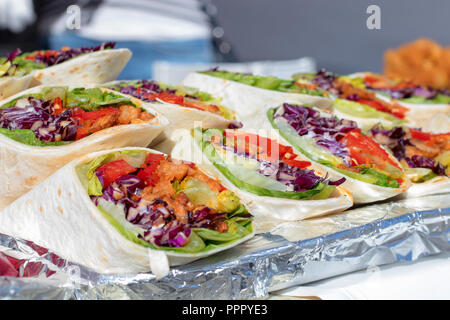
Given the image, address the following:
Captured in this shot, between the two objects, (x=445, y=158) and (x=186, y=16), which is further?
(x=186, y=16)

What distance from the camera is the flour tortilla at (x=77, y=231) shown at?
67.6 inches

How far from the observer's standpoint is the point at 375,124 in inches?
136

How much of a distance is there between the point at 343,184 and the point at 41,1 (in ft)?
38.8

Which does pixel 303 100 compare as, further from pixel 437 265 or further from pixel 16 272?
pixel 16 272

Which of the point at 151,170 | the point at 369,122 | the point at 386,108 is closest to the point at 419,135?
the point at 369,122

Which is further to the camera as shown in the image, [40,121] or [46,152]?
[40,121]

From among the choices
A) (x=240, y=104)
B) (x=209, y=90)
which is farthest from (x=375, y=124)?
(x=209, y=90)

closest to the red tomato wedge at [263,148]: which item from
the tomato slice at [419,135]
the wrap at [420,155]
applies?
the wrap at [420,155]

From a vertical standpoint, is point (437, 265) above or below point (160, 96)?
below

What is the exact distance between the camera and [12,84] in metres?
2.65

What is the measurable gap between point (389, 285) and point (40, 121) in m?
1.90

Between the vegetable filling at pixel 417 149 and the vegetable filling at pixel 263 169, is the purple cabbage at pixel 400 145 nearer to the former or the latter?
the vegetable filling at pixel 417 149

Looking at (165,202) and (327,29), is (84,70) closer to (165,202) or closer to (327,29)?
(165,202)
